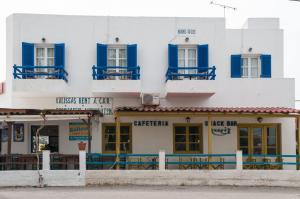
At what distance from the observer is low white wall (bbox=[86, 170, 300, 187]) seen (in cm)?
1493

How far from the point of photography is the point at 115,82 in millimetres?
16625

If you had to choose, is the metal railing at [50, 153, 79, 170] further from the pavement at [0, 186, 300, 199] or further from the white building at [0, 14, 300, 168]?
the white building at [0, 14, 300, 168]

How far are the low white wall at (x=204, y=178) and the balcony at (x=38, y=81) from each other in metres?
4.17

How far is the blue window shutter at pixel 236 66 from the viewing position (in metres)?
18.5

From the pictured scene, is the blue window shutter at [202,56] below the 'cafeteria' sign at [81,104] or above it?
above

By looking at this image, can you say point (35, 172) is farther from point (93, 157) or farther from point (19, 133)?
point (19, 133)

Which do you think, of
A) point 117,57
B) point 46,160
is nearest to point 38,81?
point 117,57

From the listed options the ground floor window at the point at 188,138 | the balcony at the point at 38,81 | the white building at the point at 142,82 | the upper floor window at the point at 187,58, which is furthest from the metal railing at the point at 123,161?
the upper floor window at the point at 187,58

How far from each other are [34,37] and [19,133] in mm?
4045

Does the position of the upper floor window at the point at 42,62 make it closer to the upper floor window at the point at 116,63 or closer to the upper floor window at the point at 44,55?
the upper floor window at the point at 44,55

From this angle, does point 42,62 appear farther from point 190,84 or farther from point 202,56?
point 202,56

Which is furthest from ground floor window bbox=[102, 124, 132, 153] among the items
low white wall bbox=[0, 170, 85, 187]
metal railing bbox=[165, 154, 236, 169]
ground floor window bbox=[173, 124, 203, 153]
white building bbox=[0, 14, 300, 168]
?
low white wall bbox=[0, 170, 85, 187]

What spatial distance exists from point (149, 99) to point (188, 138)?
7.89 ft

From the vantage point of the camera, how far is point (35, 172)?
1463 cm
